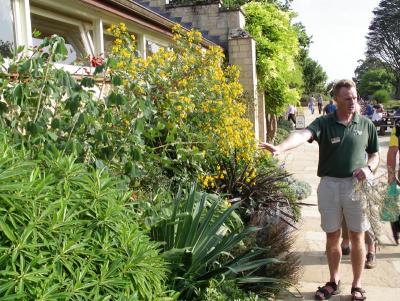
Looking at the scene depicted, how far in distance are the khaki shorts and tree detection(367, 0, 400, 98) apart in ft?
237

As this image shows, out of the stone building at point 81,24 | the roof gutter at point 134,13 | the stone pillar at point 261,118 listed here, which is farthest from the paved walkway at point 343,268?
the stone pillar at point 261,118

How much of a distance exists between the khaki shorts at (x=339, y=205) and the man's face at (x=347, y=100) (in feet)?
2.04

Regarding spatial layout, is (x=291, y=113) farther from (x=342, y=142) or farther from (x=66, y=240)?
(x=66, y=240)

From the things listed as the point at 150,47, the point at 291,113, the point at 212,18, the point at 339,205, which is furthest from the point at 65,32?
the point at 291,113

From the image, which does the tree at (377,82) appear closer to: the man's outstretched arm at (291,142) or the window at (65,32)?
the window at (65,32)

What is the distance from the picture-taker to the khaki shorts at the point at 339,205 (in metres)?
3.93

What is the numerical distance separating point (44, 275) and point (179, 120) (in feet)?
10.5

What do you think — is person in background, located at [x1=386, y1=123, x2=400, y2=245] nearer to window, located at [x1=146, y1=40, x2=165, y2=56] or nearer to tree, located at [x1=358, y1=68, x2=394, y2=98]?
window, located at [x1=146, y1=40, x2=165, y2=56]

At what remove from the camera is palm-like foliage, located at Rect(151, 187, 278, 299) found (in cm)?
322

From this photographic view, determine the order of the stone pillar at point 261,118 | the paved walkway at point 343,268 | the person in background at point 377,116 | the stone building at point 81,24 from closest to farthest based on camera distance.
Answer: the paved walkway at point 343,268 → the stone building at point 81,24 → the stone pillar at point 261,118 → the person in background at point 377,116

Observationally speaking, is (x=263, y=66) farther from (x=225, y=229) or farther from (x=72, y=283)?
(x=72, y=283)

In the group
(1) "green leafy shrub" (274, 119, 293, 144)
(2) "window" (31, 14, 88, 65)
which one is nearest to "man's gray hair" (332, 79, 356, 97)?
(2) "window" (31, 14, 88, 65)

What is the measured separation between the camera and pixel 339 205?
4.03 metres

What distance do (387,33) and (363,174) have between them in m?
74.5
